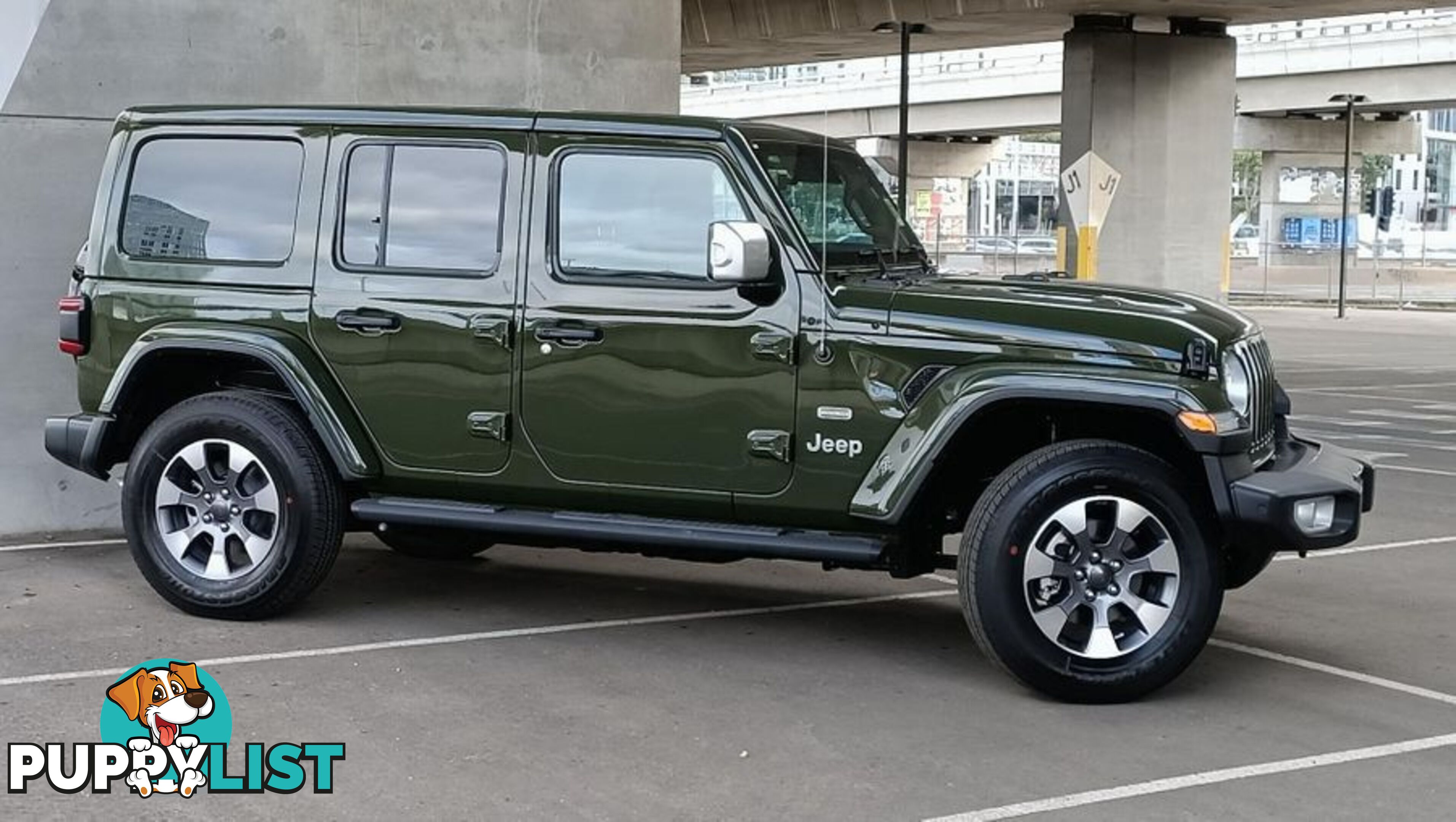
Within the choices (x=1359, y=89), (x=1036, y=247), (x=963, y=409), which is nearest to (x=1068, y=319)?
(x=963, y=409)

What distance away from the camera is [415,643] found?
275 inches

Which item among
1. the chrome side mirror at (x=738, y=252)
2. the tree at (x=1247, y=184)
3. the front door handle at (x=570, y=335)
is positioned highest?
the tree at (x=1247, y=184)

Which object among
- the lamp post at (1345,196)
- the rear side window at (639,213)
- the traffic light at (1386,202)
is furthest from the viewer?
the traffic light at (1386,202)

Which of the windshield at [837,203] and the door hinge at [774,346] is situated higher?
the windshield at [837,203]

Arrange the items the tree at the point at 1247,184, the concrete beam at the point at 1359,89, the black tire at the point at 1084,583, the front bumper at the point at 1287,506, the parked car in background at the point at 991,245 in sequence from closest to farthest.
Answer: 1. the front bumper at the point at 1287,506
2. the black tire at the point at 1084,583
3. the concrete beam at the point at 1359,89
4. the parked car in background at the point at 991,245
5. the tree at the point at 1247,184

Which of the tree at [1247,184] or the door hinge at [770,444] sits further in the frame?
the tree at [1247,184]

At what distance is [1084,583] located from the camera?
624 centimetres

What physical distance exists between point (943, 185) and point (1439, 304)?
48.2 meters

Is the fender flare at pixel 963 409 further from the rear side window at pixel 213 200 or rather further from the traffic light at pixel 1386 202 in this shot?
the traffic light at pixel 1386 202

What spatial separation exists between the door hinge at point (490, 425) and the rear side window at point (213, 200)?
1.07 meters

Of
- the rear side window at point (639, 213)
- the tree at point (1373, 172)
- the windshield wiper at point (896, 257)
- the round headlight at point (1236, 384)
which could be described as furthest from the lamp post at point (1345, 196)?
the tree at point (1373, 172)

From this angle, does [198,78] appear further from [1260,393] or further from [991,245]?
[991,245]

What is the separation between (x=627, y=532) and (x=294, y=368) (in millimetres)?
1523

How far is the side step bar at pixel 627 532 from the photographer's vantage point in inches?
258
